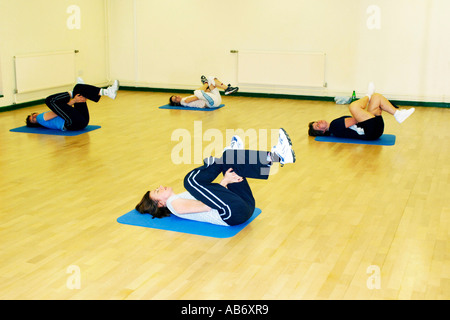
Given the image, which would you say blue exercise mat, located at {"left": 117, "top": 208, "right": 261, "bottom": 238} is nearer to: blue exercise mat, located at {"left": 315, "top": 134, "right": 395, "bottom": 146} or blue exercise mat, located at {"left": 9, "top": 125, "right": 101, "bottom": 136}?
blue exercise mat, located at {"left": 315, "top": 134, "right": 395, "bottom": 146}

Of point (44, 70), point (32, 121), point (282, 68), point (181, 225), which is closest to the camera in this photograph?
point (181, 225)

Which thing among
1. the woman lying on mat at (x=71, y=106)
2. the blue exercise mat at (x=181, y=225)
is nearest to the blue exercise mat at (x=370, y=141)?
the woman lying on mat at (x=71, y=106)

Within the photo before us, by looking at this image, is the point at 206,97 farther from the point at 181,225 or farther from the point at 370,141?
the point at 181,225

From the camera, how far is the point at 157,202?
3529mm

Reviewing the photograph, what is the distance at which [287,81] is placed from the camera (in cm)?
883

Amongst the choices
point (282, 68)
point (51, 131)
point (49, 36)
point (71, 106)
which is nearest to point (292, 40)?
point (282, 68)

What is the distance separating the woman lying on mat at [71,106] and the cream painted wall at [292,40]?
3.39 meters

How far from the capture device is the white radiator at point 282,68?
8602 millimetres

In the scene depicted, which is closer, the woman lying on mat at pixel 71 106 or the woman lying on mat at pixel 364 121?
the woman lying on mat at pixel 364 121

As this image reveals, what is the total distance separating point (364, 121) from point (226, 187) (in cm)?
279

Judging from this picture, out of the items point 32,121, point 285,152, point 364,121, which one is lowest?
point 32,121

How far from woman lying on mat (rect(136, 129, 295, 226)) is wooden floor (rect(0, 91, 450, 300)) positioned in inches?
7.2

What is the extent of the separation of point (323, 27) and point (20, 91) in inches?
181

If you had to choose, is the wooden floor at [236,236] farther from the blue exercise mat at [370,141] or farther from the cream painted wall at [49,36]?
the cream painted wall at [49,36]
